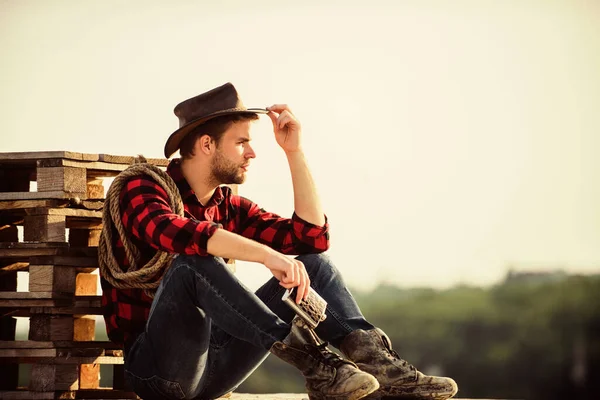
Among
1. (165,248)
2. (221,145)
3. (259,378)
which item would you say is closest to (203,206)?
(221,145)

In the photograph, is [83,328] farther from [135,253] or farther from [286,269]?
[286,269]

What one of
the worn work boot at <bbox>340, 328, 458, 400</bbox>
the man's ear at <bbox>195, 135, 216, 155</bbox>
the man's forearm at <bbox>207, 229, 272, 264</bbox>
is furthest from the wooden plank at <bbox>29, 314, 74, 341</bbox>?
the worn work boot at <bbox>340, 328, 458, 400</bbox>

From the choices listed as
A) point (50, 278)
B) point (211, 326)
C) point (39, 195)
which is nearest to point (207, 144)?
point (211, 326)

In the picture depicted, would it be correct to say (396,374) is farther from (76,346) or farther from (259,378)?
(259,378)

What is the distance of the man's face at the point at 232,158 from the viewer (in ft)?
17.7

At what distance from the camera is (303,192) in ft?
18.4

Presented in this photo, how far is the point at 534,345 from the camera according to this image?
47781 millimetres

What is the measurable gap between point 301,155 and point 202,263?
1.22 meters

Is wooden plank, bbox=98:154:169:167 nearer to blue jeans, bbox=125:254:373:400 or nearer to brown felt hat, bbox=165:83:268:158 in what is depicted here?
brown felt hat, bbox=165:83:268:158

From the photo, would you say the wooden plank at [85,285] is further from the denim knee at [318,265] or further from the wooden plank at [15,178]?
the denim knee at [318,265]

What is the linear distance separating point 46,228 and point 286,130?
1546 millimetres

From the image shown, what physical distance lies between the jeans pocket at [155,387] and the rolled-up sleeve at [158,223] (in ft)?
2.12

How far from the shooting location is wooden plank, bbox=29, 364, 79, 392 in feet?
19.2

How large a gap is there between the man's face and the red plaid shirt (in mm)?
194
